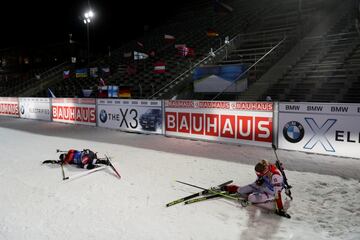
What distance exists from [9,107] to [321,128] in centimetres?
2101

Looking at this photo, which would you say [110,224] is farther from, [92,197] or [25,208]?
[25,208]

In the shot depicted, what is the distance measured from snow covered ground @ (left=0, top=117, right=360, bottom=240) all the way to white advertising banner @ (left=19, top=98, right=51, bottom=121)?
351 inches

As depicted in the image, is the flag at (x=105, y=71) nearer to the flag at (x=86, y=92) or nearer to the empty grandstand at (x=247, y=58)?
the empty grandstand at (x=247, y=58)

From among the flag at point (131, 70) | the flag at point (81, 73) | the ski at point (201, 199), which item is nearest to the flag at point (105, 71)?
the flag at point (81, 73)

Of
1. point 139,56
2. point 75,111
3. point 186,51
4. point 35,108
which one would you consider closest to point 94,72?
point 139,56

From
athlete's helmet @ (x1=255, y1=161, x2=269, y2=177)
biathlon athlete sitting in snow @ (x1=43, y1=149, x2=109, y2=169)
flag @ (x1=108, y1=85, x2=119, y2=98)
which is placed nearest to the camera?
athlete's helmet @ (x1=255, y1=161, x2=269, y2=177)

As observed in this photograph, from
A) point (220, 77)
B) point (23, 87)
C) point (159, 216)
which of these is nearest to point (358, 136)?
point (159, 216)

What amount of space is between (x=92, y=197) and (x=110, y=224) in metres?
1.26

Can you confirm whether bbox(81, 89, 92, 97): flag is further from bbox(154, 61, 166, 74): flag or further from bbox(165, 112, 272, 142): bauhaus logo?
bbox(165, 112, 272, 142): bauhaus logo

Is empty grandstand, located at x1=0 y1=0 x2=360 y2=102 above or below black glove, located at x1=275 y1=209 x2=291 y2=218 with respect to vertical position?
Result: above

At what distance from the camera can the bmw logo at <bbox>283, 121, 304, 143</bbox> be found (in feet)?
28.6

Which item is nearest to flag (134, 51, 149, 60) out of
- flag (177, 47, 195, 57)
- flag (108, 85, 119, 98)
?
flag (177, 47, 195, 57)

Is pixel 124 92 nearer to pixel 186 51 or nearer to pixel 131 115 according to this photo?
pixel 186 51

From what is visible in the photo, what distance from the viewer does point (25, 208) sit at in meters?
5.05
